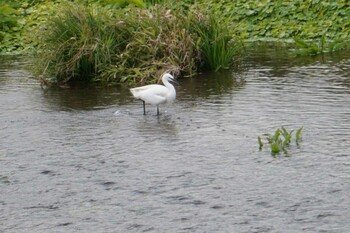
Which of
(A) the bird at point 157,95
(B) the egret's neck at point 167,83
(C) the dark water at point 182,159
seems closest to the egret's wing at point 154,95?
(A) the bird at point 157,95

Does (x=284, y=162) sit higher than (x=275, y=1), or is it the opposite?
(x=275, y=1)

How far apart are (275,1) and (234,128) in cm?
973

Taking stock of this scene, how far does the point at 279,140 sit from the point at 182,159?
121 cm

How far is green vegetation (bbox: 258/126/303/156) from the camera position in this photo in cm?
1074

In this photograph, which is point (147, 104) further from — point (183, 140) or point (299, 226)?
point (299, 226)

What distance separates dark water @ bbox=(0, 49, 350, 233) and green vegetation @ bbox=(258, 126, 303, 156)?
0.40 feet

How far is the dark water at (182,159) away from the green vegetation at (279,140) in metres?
0.12

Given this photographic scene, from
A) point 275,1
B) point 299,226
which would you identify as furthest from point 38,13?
point 299,226

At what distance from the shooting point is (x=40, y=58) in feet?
53.4

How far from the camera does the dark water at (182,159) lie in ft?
28.7

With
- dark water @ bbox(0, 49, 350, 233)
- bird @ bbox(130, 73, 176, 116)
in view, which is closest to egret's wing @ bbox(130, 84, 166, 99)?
bird @ bbox(130, 73, 176, 116)

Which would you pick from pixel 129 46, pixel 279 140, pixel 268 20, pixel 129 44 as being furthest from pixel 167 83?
pixel 268 20

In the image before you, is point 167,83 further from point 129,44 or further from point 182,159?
point 182,159

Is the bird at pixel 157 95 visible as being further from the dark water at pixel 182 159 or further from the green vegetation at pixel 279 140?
the green vegetation at pixel 279 140
